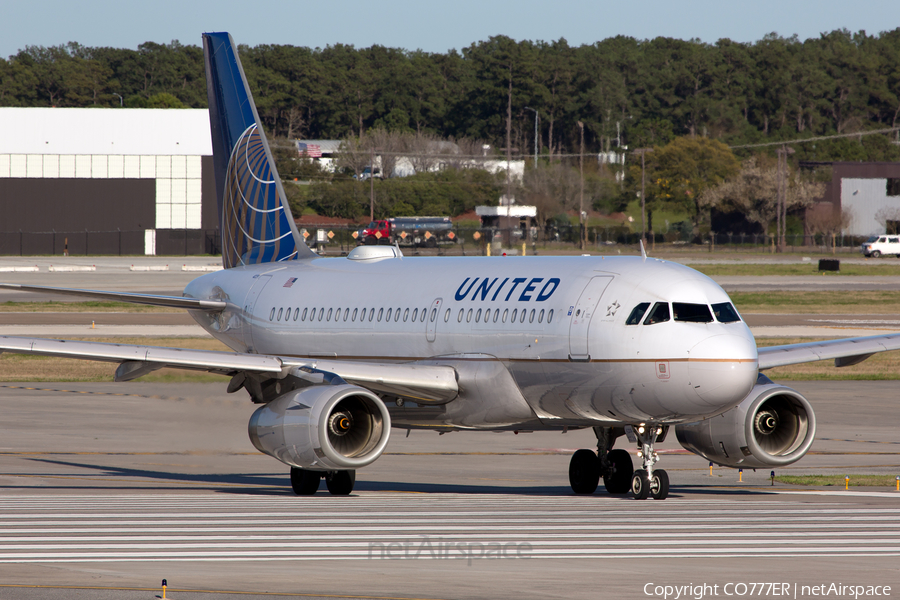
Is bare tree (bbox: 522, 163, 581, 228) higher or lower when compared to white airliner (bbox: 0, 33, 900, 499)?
higher

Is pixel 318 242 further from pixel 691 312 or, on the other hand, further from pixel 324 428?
pixel 691 312

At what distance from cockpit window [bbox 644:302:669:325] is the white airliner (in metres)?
0.02

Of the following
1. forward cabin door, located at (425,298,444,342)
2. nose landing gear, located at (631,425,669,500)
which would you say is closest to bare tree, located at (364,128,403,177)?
forward cabin door, located at (425,298,444,342)

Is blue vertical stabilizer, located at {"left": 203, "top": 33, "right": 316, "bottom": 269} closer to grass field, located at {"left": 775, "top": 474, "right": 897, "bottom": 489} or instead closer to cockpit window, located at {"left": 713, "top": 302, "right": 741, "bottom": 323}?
grass field, located at {"left": 775, "top": 474, "right": 897, "bottom": 489}

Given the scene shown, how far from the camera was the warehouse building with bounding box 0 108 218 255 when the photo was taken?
426ft

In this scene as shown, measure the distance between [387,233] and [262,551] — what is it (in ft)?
371

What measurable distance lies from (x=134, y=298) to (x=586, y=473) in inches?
416

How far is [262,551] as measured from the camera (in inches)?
572

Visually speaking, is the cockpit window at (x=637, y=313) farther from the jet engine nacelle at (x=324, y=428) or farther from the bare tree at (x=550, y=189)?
the bare tree at (x=550, y=189)

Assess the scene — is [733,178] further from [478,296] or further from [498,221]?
[478,296]
